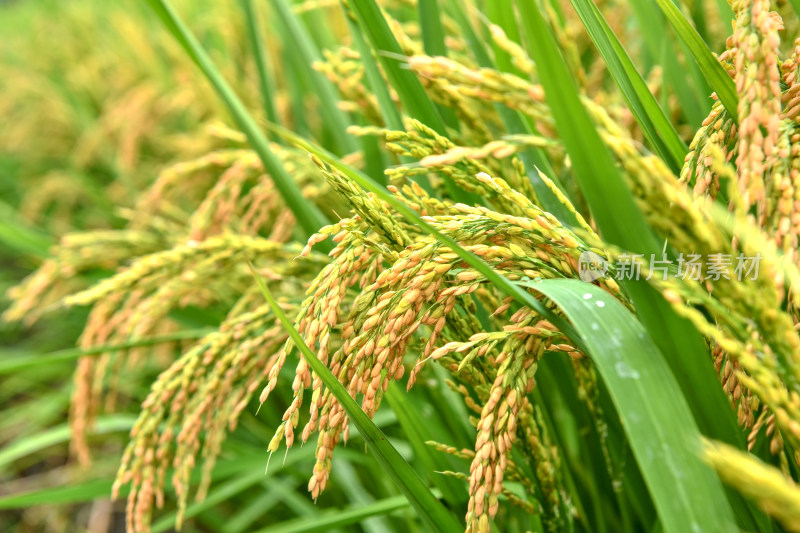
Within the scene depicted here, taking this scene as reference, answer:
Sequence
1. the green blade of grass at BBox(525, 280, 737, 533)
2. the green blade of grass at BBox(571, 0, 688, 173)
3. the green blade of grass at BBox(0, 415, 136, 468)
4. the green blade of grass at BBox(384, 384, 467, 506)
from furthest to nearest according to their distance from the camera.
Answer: the green blade of grass at BBox(0, 415, 136, 468), the green blade of grass at BBox(384, 384, 467, 506), the green blade of grass at BBox(571, 0, 688, 173), the green blade of grass at BBox(525, 280, 737, 533)

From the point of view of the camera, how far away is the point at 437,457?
3.68 ft

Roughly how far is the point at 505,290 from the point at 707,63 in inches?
15.8

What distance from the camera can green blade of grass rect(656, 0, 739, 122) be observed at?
0.82m

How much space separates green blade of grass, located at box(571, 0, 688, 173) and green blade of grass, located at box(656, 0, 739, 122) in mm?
70

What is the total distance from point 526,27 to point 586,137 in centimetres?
14

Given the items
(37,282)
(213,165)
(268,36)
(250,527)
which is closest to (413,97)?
(213,165)

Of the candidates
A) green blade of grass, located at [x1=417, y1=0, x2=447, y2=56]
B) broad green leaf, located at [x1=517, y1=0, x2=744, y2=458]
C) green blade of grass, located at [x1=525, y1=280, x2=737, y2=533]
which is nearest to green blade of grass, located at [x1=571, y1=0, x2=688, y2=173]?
broad green leaf, located at [x1=517, y1=0, x2=744, y2=458]

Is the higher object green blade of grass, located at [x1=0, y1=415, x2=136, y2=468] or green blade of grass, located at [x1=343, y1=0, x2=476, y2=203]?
green blade of grass, located at [x1=343, y1=0, x2=476, y2=203]

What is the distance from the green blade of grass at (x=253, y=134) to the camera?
1.26 m

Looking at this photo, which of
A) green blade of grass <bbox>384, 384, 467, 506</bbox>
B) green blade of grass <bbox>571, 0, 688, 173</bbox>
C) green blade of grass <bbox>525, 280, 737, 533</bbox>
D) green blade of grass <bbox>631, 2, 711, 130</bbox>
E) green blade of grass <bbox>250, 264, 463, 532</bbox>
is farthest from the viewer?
green blade of grass <bbox>631, 2, 711, 130</bbox>

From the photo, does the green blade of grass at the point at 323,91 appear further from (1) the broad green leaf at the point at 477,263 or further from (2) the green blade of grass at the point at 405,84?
(1) the broad green leaf at the point at 477,263

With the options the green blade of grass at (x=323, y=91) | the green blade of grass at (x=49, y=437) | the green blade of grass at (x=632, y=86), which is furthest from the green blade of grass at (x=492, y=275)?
the green blade of grass at (x=49, y=437)

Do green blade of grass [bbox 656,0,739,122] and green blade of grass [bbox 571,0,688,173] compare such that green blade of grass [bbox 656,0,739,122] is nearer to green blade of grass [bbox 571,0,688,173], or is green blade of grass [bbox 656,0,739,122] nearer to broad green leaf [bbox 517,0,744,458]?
green blade of grass [bbox 571,0,688,173]

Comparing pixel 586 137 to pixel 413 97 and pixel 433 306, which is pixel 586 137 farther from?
pixel 413 97
